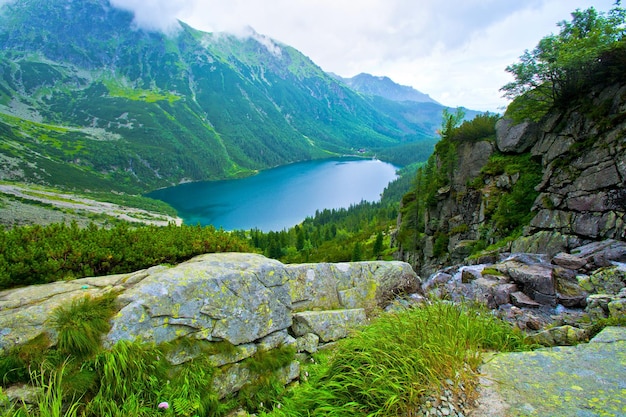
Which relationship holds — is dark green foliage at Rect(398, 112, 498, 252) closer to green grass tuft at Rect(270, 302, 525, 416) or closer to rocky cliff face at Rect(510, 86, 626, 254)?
rocky cliff face at Rect(510, 86, 626, 254)

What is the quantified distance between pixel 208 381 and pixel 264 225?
13696 cm

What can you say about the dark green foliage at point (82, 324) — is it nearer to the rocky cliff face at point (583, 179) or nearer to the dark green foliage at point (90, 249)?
the dark green foliage at point (90, 249)

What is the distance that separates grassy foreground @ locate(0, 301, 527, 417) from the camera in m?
3.71

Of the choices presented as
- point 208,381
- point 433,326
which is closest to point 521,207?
point 433,326

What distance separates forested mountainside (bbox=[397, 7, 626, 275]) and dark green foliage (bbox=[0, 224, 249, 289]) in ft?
61.4

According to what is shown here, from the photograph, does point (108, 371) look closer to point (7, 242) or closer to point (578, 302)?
point (7, 242)

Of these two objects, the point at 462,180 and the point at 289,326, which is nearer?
the point at 289,326

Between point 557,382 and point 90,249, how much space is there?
351 inches

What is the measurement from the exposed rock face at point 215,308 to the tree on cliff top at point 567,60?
2011cm

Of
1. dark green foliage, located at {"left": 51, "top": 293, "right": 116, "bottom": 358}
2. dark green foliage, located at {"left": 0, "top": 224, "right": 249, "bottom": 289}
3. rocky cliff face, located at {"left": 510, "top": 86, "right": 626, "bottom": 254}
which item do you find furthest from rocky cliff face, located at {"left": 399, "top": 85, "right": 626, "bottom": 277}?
dark green foliage, located at {"left": 51, "top": 293, "right": 116, "bottom": 358}

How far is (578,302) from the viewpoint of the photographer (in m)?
9.10

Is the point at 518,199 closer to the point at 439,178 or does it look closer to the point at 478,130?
the point at 478,130

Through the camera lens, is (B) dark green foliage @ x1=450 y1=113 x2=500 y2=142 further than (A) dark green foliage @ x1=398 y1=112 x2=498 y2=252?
No

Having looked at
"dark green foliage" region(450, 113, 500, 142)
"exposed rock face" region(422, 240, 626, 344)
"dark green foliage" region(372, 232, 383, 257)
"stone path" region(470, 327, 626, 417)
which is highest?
"dark green foliage" region(450, 113, 500, 142)
